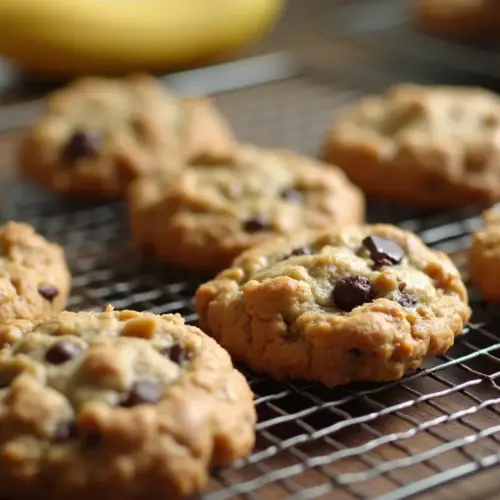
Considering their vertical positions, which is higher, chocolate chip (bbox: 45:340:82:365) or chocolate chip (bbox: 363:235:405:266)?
chocolate chip (bbox: 45:340:82:365)

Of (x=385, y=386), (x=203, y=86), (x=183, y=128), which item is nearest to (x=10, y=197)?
(x=183, y=128)

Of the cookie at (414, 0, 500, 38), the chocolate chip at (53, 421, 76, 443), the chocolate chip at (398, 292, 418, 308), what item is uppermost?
the cookie at (414, 0, 500, 38)

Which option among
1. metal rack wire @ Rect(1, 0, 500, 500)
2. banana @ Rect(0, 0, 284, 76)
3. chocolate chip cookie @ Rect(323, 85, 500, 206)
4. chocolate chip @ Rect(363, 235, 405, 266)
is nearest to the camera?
metal rack wire @ Rect(1, 0, 500, 500)

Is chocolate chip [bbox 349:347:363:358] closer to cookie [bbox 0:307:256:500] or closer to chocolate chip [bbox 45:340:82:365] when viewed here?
cookie [bbox 0:307:256:500]

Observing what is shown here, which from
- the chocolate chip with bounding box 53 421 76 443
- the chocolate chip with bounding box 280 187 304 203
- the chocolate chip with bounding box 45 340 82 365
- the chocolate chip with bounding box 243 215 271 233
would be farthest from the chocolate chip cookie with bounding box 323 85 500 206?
the chocolate chip with bounding box 53 421 76 443

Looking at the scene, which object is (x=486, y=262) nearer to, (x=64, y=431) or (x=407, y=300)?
(x=407, y=300)

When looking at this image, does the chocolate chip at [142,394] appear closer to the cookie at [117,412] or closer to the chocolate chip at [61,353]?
the cookie at [117,412]

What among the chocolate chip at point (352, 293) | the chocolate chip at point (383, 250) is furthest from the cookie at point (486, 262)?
the chocolate chip at point (352, 293)
